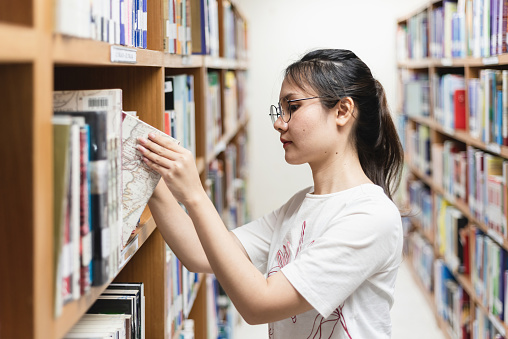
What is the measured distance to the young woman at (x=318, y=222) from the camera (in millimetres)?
1212

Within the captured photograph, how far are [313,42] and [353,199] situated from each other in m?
5.13

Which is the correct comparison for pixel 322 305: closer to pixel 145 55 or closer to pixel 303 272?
pixel 303 272

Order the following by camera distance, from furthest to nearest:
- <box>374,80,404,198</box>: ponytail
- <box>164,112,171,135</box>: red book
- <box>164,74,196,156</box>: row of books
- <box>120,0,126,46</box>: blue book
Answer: <box>164,74,196,156</box>: row of books < <box>164,112,171,135</box>: red book < <box>374,80,404,198</box>: ponytail < <box>120,0,126,46</box>: blue book

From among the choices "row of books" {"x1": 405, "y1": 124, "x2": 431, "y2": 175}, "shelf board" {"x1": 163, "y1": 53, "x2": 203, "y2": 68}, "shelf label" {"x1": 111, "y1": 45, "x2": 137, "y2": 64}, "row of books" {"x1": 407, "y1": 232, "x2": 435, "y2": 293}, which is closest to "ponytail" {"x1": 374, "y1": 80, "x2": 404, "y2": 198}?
"shelf board" {"x1": 163, "y1": 53, "x2": 203, "y2": 68}

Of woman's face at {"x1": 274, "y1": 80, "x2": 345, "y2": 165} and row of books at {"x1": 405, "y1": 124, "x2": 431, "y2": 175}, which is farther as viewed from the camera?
row of books at {"x1": 405, "y1": 124, "x2": 431, "y2": 175}

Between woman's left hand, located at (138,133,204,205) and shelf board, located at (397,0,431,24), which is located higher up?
shelf board, located at (397,0,431,24)

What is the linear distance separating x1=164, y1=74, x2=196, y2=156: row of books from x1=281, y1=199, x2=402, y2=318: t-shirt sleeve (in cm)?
60

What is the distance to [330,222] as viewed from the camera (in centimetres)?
132

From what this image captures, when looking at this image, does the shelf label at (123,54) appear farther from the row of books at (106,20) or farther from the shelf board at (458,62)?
the shelf board at (458,62)

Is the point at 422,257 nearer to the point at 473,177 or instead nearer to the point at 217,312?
the point at 473,177

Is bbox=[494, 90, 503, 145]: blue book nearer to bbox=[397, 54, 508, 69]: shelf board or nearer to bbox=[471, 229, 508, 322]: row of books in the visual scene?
bbox=[397, 54, 508, 69]: shelf board

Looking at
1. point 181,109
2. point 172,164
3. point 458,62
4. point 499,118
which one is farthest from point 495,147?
point 172,164

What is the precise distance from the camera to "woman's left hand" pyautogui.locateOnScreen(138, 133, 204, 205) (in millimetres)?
1201

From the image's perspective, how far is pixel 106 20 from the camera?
106cm
